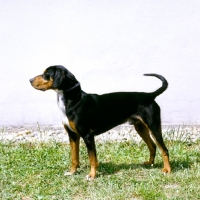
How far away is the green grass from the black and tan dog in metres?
0.22

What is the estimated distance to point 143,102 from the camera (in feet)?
16.9

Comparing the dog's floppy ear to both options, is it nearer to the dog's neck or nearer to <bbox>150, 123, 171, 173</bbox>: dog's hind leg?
the dog's neck

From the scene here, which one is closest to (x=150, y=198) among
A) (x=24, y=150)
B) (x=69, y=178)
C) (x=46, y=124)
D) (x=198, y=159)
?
(x=69, y=178)

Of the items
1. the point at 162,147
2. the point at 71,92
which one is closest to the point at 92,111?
the point at 71,92

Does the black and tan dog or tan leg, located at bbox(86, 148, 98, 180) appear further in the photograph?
tan leg, located at bbox(86, 148, 98, 180)

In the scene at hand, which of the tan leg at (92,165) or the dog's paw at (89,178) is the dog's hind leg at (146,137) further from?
the dog's paw at (89,178)

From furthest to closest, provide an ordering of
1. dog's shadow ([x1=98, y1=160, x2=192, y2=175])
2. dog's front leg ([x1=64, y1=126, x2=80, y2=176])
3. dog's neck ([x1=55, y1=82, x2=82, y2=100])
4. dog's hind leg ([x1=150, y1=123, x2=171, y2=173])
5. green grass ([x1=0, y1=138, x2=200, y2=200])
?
dog's shadow ([x1=98, y1=160, x2=192, y2=175]) < dog's front leg ([x1=64, y1=126, x2=80, y2=176]) < dog's hind leg ([x1=150, y1=123, x2=171, y2=173]) < dog's neck ([x1=55, y1=82, x2=82, y2=100]) < green grass ([x1=0, y1=138, x2=200, y2=200])

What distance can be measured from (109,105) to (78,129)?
1.66ft

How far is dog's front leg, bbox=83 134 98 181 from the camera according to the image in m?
4.93

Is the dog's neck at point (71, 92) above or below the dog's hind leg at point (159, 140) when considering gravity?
above

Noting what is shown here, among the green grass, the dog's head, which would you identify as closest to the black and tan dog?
the dog's head

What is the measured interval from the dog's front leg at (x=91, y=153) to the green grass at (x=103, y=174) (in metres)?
0.08

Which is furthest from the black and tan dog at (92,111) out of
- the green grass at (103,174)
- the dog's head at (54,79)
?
the green grass at (103,174)

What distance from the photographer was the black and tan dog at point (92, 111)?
4844 mm
